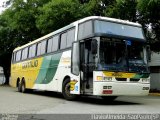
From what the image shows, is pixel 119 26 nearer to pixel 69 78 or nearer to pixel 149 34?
pixel 69 78

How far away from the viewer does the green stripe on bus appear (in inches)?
728

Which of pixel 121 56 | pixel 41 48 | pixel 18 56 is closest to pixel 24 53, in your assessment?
pixel 18 56

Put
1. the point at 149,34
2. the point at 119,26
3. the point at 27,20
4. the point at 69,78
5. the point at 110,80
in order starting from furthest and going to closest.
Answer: the point at 27,20 → the point at 149,34 → the point at 69,78 → the point at 119,26 → the point at 110,80

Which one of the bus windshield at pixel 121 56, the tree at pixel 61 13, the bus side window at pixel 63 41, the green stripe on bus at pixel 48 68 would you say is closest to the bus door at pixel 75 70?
the bus side window at pixel 63 41

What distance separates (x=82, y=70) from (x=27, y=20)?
731 inches

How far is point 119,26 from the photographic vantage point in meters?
15.3

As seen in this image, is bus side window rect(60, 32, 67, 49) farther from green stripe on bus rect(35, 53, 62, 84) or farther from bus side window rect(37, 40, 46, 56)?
bus side window rect(37, 40, 46, 56)

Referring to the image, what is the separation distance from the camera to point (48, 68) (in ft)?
64.4

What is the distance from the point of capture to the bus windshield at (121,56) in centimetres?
1427

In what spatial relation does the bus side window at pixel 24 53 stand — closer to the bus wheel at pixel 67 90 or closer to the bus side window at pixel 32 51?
the bus side window at pixel 32 51

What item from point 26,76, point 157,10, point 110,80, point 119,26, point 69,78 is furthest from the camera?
point 26,76

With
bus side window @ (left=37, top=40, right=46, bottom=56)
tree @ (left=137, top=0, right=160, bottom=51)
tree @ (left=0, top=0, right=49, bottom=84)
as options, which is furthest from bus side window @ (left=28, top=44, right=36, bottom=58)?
tree @ (left=0, top=0, right=49, bottom=84)

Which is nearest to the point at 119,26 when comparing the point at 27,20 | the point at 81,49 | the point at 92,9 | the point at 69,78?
the point at 81,49

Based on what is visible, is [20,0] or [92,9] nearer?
[92,9]
